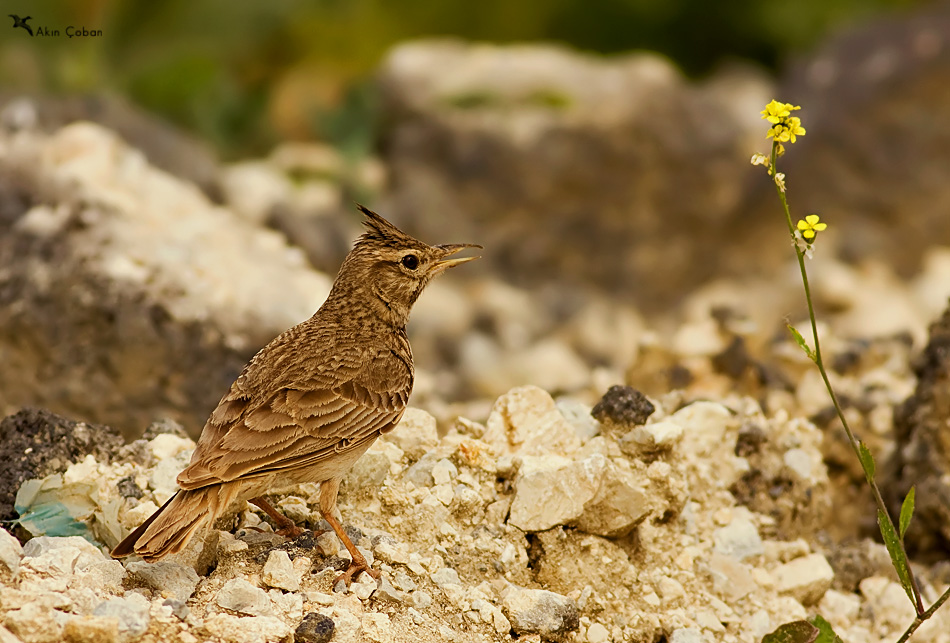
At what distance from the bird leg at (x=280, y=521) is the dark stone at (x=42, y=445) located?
1.67 ft

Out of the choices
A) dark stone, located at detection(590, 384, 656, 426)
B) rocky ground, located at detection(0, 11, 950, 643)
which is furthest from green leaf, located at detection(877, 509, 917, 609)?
dark stone, located at detection(590, 384, 656, 426)

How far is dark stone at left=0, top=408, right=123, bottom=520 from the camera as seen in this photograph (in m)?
3.90

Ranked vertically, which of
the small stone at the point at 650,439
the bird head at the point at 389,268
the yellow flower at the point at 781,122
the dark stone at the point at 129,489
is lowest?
the dark stone at the point at 129,489

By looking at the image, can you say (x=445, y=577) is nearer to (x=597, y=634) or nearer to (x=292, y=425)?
(x=597, y=634)

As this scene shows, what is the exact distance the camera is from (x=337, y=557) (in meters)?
3.73

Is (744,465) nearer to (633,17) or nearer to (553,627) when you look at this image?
(553,627)

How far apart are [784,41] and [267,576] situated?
29.3 ft

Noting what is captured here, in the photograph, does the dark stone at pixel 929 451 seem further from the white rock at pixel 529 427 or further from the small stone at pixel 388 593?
the small stone at pixel 388 593

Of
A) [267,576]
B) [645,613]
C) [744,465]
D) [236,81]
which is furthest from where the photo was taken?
[236,81]

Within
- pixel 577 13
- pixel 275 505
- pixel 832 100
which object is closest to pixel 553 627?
pixel 275 505

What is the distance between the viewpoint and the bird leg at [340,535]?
11.9 feet

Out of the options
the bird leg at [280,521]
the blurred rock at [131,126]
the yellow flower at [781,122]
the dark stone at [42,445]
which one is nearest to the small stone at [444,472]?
the bird leg at [280,521]

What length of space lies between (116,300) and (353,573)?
287cm
